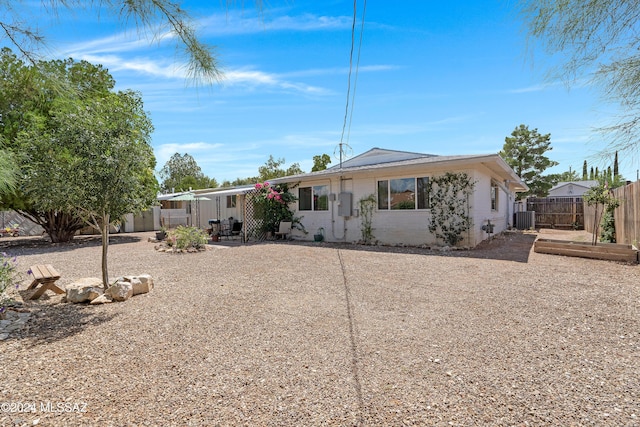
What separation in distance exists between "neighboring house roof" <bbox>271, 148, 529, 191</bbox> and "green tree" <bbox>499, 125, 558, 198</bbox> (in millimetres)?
19794

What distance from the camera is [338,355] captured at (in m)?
3.22

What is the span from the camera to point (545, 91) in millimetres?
2863

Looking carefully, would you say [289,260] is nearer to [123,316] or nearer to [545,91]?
[123,316]

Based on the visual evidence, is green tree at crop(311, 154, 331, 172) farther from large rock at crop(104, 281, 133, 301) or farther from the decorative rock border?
large rock at crop(104, 281, 133, 301)

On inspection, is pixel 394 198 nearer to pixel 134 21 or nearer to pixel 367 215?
pixel 367 215

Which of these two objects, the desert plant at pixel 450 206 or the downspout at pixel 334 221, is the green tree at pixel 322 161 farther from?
the desert plant at pixel 450 206

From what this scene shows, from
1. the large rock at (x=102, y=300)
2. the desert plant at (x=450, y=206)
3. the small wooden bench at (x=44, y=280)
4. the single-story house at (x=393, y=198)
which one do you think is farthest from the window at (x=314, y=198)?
the small wooden bench at (x=44, y=280)

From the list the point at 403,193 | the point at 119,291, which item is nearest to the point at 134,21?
the point at 119,291

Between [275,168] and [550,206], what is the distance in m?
25.7

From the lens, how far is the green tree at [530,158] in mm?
32625

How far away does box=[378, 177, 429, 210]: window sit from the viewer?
11.4 meters

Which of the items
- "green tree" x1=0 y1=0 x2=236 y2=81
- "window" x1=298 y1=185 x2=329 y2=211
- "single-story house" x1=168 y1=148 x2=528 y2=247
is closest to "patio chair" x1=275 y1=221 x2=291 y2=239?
"single-story house" x1=168 y1=148 x2=528 y2=247

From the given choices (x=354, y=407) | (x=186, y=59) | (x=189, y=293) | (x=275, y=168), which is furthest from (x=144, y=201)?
(x=275, y=168)

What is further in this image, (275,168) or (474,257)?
(275,168)
